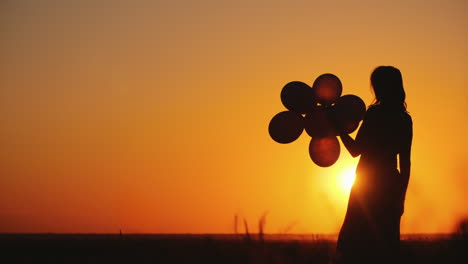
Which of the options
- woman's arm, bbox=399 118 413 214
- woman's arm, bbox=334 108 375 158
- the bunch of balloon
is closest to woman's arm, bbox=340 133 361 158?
woman's arm, bbox=334 108 375 158

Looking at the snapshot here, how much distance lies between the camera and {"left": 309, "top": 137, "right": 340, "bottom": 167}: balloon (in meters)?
5.75

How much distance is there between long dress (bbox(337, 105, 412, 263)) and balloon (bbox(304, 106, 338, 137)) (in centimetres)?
47

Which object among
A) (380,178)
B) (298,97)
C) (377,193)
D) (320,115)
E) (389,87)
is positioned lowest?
(377,193)

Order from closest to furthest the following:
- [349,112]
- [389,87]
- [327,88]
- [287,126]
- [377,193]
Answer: [377,193]
[389,87]
[349,112]
[327,88]
[287,126]

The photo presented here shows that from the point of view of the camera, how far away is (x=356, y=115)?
5.70 meters

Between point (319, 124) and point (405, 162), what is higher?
point (319, 124)

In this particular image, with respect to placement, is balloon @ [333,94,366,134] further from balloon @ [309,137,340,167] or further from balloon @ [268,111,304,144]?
balloon @ [268,111,304,144]

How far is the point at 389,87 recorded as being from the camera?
5.18 meters

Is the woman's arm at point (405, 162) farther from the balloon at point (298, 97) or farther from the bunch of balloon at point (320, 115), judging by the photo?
the balloon at point (298, 97)

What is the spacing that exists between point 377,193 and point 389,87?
82cm

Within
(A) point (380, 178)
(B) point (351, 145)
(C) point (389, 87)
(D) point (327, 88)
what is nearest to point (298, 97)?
(D) point (327, 88)

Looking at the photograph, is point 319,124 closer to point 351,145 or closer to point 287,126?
point 287,126

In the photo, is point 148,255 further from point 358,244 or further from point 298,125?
point 358,244

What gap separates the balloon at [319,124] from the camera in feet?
18.5
